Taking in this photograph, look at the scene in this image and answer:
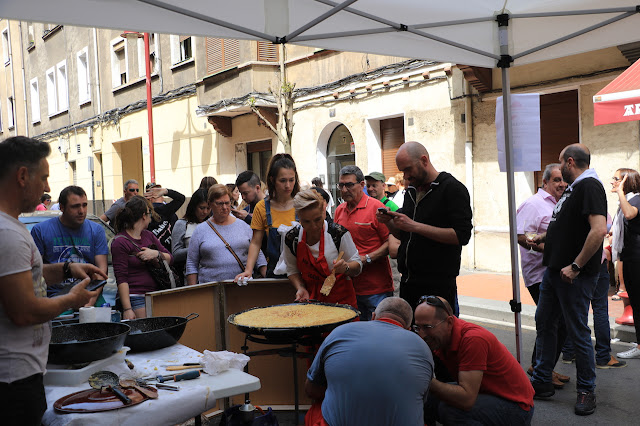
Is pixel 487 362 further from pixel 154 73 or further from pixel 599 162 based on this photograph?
pixel 154 73

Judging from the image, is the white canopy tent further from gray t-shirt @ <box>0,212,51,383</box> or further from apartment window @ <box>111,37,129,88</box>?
apartment window @ <box>111,37,129,88</box>

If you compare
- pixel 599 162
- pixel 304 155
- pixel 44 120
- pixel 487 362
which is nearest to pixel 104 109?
pixel 44 120

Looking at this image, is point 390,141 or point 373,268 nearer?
point 373,268

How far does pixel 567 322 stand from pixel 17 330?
162 inches

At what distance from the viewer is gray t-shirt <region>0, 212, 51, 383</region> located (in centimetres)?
221

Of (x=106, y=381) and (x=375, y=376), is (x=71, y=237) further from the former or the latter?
(x=375, y=376)

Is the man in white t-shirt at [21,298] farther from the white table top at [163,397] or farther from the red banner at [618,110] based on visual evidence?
the red banner at [618,110]

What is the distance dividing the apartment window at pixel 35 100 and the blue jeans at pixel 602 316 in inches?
1165

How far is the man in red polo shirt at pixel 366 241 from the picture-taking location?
4.97 meters

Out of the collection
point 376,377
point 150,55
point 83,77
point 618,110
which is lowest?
point 376,377

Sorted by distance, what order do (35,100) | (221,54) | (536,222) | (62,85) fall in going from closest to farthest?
(536,222)
(221,54)
(62,85)
(35,100)

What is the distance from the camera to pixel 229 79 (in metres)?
16.4

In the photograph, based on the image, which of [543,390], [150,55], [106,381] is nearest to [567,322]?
[543,390]

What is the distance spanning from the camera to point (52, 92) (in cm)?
2817
